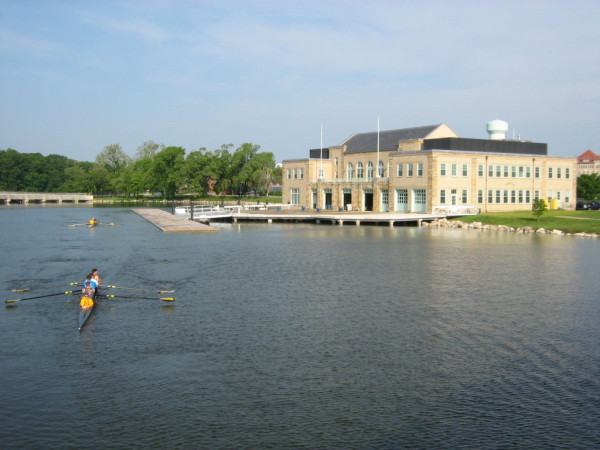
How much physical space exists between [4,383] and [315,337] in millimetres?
10219

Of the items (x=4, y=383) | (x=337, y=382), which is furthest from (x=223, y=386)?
(x=4, y=383)

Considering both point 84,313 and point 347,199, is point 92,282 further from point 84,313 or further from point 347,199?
point 347,199

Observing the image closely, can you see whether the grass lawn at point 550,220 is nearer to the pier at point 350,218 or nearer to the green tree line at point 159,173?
the pier at point 350,218

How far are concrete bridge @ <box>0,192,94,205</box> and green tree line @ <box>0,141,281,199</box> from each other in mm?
9585

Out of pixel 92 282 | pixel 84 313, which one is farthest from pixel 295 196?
pixel 84 313

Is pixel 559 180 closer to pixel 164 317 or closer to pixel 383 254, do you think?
pixel 383 254

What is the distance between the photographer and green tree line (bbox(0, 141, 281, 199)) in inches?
5507

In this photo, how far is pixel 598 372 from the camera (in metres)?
18.5

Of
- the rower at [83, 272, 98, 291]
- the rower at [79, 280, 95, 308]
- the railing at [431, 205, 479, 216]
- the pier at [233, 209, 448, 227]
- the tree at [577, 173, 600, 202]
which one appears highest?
the tree at [577, 173, 600, 202]

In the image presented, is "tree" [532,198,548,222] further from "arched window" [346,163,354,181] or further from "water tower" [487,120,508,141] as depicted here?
"arched window" [346,163,354,181]

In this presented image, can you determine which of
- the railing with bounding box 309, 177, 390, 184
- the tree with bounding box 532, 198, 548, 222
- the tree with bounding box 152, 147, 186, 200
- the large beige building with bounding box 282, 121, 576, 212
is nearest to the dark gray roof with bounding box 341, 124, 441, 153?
the large beige building with bounding box 282, 121, 576, 212

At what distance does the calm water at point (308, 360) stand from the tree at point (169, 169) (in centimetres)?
10866

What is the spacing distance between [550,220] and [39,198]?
443ft

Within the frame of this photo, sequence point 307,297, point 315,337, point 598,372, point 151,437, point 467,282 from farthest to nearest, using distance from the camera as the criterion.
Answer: point 467,282
point 307,297
point 315,337
point 598,372
point 151,437
